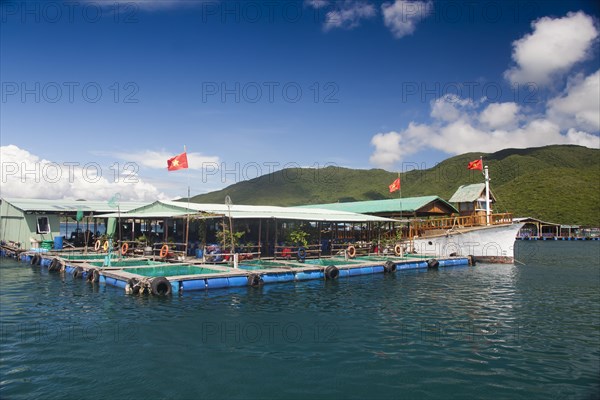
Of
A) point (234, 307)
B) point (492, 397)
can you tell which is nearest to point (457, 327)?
point (492, 397)

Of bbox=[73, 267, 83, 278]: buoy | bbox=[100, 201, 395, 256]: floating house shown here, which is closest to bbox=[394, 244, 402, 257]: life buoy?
bbox=[100, 201, 395, 256]: floating house

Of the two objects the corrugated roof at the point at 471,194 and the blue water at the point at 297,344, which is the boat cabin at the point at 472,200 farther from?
the blue water at the point at 297,344

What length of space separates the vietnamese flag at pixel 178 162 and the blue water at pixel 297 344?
9.05 metres

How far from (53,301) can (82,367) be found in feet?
32.5

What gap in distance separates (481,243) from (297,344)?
110 feet

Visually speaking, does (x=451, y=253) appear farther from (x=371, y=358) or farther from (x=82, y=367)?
(x=82, y=367)

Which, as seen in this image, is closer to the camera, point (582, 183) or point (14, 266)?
point (14, 266)

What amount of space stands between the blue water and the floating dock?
2.40ft

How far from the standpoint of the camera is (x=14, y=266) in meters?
33.1

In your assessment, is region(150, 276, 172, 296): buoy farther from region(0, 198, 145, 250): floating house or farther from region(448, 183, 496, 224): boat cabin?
region(448, 183, 496, 224): boat cabin

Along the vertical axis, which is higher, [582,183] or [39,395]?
[582,183]

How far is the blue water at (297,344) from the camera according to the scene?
400 inches

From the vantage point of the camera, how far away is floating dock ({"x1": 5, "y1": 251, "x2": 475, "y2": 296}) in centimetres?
2069

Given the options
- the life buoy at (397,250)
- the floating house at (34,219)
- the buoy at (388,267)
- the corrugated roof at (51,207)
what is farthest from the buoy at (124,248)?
the life buoy at (397,250)
